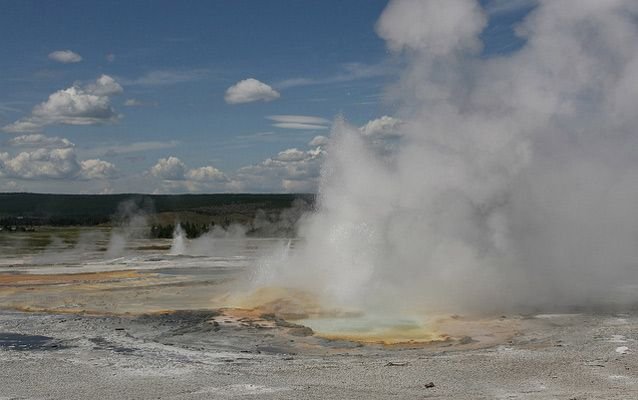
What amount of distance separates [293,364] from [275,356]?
0.77 m

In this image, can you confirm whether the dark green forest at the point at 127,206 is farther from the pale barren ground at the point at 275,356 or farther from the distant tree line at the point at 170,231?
the pale barren ground at the point at 275,356

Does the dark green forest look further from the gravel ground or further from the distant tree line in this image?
the gravel ground

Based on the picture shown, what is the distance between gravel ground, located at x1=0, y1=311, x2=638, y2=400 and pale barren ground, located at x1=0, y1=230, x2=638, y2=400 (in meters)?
0.02

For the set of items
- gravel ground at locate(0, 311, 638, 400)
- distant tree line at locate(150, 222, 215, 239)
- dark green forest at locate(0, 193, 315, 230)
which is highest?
dark green forest at locate(0, 193, 315, 230)

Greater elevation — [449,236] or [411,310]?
[449,236]

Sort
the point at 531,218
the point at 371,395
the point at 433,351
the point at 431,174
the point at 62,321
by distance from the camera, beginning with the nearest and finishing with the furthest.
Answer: the point at 371,395 < the point at 433,351 < the point at 62,321 < the point at 431,174 < the point at 531,218

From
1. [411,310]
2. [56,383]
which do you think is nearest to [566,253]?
Result: [411,310]

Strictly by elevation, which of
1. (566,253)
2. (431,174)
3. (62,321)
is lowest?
(62,321)

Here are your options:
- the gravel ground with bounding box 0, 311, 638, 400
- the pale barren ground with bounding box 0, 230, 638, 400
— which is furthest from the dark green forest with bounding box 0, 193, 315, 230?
the gravel ground with bounding box 0, 311, 638, 400

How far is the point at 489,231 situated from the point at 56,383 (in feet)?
42.3

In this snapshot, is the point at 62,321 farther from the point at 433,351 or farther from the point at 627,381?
the point at 627,381

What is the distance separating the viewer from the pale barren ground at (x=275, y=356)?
9.74 metres

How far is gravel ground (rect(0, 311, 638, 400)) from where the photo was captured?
9.66m

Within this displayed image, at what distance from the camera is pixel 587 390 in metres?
9.55
